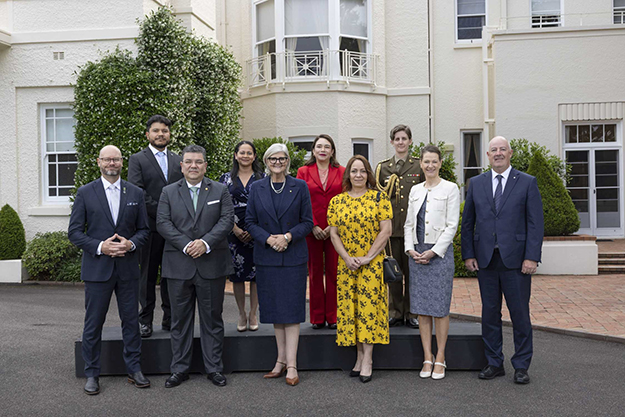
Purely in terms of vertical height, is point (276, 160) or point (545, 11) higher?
point (545, 11)

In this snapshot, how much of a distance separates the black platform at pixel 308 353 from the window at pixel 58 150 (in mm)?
7712

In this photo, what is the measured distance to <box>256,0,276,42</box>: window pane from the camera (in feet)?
51.5

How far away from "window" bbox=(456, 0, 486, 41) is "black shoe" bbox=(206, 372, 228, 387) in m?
13.3

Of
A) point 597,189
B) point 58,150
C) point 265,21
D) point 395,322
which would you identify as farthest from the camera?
point 265,21

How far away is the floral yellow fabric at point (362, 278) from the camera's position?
218 inches

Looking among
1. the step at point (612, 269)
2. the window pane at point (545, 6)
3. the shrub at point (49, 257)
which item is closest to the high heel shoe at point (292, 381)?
the shrub at point (49, 257)

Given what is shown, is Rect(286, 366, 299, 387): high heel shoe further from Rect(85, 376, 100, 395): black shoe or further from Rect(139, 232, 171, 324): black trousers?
Rect(85, 376, 100, 395): black shoe

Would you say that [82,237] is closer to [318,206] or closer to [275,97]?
[318,206]

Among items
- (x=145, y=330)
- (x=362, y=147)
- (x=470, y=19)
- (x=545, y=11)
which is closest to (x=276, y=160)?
(x=145, y=330)

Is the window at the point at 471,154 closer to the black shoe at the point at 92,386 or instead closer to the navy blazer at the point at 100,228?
the navy blazer at the point at 100,228

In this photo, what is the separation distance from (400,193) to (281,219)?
52.4 inches

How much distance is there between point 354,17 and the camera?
15.5 m

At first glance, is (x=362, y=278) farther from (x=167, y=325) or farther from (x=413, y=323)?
(x=167, y=325)

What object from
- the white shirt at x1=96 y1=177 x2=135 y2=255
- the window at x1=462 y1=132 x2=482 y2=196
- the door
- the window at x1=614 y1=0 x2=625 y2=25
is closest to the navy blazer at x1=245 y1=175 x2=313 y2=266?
the white shirt at x1=96 y1=177 x2=135 y2=255
